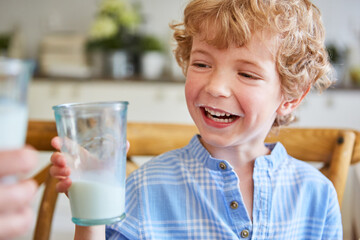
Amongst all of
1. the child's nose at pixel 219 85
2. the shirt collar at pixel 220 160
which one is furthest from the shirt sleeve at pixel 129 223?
the child's nose at pixel 219 85

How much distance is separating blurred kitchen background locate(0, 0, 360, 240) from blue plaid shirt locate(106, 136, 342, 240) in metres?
2.04

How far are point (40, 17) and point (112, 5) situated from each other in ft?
3.02

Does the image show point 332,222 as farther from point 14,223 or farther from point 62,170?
point 14,223

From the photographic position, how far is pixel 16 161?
398 millimetres

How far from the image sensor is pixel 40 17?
3957mm

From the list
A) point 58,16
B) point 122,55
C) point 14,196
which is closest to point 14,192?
point 14,196

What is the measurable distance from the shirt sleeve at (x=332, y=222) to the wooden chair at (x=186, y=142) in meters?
0.13

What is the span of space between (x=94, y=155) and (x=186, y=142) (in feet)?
1.90

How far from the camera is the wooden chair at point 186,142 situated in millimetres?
1127

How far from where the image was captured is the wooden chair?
1.13 metres

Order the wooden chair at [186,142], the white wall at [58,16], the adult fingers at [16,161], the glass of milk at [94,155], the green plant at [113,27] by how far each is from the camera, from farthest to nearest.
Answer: the white wall at [58,16], the green plant at [113,27], the wooden chair at [186,142], the glass of milk at [94,155], the adult fingers at [16,161]

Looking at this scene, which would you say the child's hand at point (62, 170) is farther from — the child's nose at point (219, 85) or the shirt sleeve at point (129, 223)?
the child's nose at point (219, 85)

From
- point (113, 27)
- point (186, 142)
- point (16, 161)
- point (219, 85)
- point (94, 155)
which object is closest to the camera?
point (16, 161)

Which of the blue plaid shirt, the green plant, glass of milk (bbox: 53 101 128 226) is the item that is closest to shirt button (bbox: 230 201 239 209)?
the blue plaid shirt
